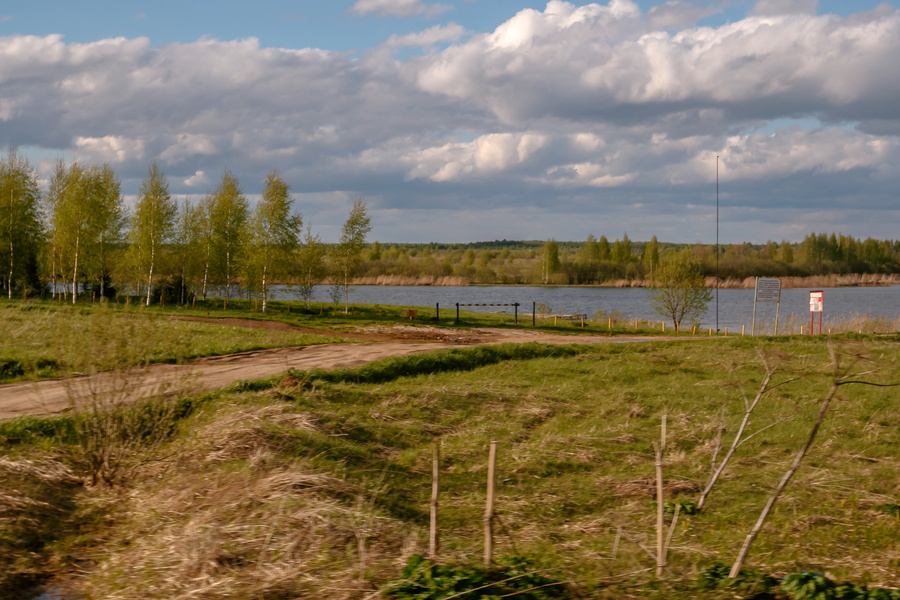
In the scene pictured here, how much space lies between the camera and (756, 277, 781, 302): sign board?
28.6 m

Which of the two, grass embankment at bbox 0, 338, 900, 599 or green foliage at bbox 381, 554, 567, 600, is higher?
green foliage at bbox 381, 554, 567, 600

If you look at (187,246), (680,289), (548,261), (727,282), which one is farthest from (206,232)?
(727,282)

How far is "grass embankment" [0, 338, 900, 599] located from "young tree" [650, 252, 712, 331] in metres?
20.5

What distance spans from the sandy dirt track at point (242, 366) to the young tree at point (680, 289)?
36.0ft

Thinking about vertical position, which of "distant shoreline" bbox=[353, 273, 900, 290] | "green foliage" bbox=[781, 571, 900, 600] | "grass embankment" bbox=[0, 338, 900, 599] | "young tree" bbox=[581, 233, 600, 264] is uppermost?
"young tree" bbox=[581, 233, 600, 264]

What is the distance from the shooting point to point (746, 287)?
89750 millimetres

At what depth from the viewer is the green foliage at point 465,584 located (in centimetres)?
432

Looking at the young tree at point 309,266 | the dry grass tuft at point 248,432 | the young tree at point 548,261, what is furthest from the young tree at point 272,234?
the young tree at point 548,261

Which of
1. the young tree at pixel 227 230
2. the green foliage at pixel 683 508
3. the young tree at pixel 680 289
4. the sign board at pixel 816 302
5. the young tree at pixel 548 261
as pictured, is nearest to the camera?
the green foliage at pixel 683 508

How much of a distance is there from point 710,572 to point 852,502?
404cm

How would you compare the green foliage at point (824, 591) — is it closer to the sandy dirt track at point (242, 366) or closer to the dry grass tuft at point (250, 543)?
the dry grass tuft at point (250, 543)

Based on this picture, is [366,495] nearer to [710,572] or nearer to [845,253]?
[710,572]

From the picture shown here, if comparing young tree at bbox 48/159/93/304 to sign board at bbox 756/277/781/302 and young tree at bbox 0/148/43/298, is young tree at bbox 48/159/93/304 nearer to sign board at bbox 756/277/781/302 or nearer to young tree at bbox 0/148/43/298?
young tree at bbox 0/148/43/298

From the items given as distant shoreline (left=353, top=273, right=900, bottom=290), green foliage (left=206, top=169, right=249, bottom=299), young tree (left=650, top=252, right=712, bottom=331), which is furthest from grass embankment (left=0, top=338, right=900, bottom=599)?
distant shoreline (left=353, top=273, right=900, bottom=290)
